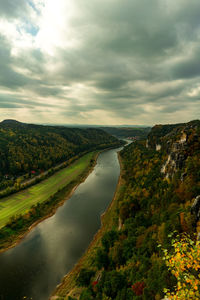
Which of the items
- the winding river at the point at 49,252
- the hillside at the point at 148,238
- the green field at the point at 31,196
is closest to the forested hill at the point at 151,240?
the hillside at the point at 148,238

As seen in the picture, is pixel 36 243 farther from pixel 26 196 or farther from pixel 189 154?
pixel 189 154

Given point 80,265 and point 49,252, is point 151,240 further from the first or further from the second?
point 49,252

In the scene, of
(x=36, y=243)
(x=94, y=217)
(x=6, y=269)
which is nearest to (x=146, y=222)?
(x=94, y=217)

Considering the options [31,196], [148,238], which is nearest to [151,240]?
[148,238]

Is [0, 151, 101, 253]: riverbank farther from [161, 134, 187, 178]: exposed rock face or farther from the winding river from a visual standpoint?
[161, 134, 187, 178]: exposed rock face

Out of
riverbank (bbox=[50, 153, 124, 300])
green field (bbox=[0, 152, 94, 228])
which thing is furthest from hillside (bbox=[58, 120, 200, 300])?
green field (bbox=[0, 152, 94, 228])
